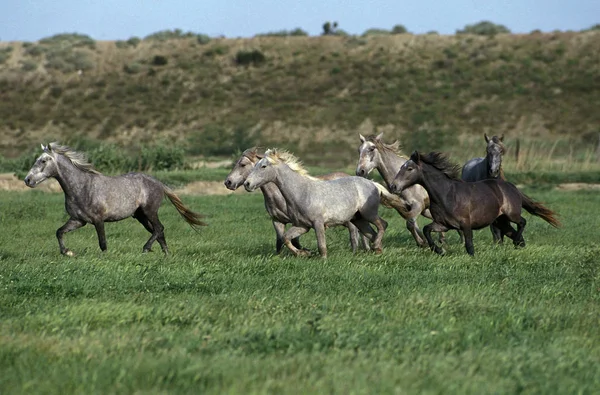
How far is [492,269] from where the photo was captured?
11.7 meters

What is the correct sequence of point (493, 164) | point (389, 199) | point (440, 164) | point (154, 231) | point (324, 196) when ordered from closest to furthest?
point (324, 196)
point (440, 164)
point (389, 199)
point (154, 231)
point (493, 164)

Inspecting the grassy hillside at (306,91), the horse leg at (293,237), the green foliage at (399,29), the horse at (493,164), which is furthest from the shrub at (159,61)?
the horse leg at (293,237)

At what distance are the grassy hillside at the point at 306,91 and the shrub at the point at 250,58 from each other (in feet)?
0.31

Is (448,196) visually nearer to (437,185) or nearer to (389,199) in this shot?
(437,185)

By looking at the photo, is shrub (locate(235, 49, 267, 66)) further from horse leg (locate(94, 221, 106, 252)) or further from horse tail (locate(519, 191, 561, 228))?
horse leg (locate(94, 221, 106, 252))

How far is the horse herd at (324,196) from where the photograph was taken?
13383 mm

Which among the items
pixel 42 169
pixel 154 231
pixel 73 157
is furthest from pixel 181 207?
pixel 42 169

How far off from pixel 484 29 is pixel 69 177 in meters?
70.2

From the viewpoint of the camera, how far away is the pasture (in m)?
6.07

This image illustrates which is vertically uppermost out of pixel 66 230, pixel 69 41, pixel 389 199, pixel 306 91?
pixel 69 41

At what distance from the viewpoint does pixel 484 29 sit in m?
79.9

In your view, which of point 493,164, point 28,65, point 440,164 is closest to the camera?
point 440,164

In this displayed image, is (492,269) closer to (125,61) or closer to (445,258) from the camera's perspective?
(445,258)

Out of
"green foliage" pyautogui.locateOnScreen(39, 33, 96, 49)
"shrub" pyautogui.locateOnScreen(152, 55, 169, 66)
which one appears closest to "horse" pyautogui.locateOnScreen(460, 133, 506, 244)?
"shrub" pyautogui.locateOnScreen(152, 55, 169, 66)
